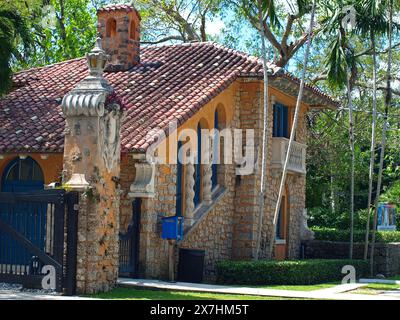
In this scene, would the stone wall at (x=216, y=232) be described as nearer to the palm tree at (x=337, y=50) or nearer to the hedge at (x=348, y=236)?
the palm tree at (x=337, y=50)

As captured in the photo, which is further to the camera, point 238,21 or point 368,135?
point 238,21

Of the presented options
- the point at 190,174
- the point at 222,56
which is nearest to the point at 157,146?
the point at 190,174

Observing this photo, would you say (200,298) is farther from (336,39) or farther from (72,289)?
(336,39)

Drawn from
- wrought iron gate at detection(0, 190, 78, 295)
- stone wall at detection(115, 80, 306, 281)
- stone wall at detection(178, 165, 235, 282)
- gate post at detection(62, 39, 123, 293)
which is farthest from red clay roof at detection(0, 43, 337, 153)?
wrought iron gate at detection(0, 190, 78, 295)

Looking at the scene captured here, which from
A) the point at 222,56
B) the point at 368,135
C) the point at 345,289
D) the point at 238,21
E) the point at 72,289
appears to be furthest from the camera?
the point at 238,21

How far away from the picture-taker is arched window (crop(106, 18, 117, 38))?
88.7 ft

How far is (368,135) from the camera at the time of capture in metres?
39.2

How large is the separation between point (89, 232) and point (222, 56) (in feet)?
36.3

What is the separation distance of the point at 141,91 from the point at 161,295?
8.29 metres

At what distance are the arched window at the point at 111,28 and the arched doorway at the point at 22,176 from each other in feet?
19.3

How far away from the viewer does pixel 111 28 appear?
27219 mm

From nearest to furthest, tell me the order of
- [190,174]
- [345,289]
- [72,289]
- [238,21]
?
[72,289]
[345,289]
[190,174]
[238,21]

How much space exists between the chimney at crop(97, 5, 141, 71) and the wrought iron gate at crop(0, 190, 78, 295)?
10.3m

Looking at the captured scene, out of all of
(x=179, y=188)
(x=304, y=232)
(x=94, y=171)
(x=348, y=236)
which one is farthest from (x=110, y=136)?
(x=348, y=236)
